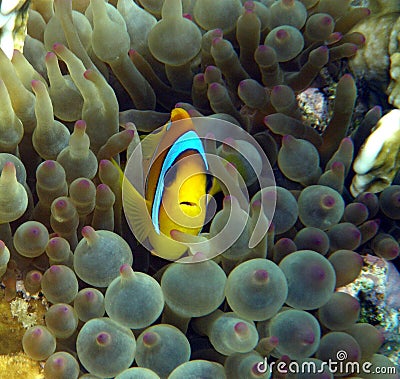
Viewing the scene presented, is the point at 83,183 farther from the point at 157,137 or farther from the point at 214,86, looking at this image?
the point at 214,86

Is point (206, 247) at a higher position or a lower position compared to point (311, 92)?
lower

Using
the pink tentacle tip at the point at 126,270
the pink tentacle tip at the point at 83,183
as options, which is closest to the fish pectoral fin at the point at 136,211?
the pink tentacle tip at the point at 83,183

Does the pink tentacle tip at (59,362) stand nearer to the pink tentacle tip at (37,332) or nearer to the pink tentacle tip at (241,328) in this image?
the pink tentacle tip at (37,332)

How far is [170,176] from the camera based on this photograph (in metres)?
1.10

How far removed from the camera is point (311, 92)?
1.55m

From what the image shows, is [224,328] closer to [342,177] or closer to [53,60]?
[342,177]

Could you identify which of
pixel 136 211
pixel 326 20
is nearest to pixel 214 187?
pixel 136 211

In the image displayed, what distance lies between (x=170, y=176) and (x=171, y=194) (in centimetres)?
4

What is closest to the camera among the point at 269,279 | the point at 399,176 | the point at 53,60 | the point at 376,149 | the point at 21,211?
the point at 269,279

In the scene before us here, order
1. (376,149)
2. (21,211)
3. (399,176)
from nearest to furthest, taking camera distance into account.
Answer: (21,211), (376,149), (399,176)

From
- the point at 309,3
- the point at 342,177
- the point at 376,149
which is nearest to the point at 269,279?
the point at 342,177

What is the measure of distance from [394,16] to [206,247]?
1.10 m

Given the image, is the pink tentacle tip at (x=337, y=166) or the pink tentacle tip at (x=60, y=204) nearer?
the pink tentacle tip at (x=60, y=204)

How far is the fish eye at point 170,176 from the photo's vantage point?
110 cm
